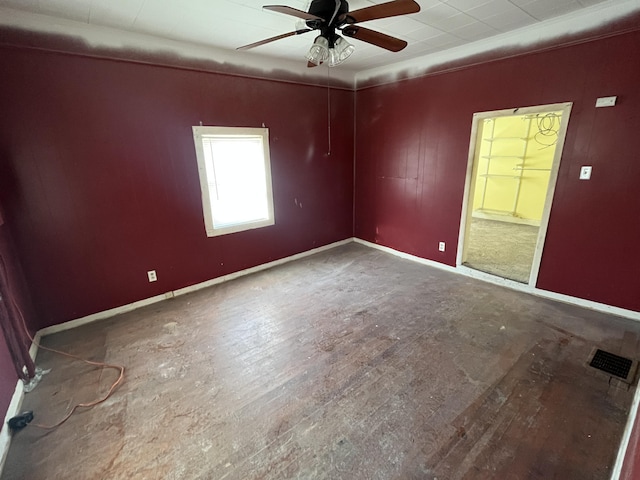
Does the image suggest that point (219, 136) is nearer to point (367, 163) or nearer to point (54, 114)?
point (54, 114)

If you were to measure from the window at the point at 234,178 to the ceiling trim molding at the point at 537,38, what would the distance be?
210cm

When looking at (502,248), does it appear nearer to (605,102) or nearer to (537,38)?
(605,102)

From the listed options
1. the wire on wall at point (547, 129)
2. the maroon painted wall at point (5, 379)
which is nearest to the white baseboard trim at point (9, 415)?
the maroon painted wall at point (5, 379)

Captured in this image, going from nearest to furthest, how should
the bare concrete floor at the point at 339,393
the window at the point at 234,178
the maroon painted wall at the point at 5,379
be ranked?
the bare concrete floor at the point at 339,393
the maroon painted wall at the point at 5,379
the window at the point at 234,178

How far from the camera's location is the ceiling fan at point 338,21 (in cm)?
162

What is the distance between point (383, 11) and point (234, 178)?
2429mm

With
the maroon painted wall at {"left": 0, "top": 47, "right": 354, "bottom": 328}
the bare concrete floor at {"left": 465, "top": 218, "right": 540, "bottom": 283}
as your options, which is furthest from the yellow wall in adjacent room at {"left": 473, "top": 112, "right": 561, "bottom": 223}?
the maroon painted wall at {"left": 0, "top": 47, "right": 354, "bottom": 328}

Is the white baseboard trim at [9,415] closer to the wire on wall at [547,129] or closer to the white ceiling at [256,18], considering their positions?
the white ceiling at [256,18]

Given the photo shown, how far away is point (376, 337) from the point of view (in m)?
2.53

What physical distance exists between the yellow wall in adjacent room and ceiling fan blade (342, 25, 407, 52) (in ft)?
12.8

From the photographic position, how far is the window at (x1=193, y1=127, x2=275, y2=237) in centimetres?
330

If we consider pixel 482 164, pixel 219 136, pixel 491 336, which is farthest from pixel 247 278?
pixel 482 164

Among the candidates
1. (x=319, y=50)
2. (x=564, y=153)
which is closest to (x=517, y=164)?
(x=564, y=153)

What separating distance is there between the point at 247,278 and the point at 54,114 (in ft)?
7.92
